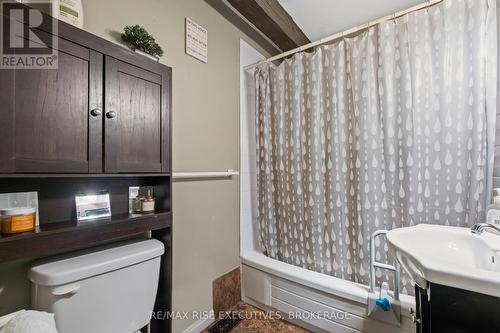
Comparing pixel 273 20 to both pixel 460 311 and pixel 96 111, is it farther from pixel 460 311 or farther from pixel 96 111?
pixel 460 311

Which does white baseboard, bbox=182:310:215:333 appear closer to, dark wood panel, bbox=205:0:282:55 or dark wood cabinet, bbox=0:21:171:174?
dark wood cabinet, bbox=0:21:171:174

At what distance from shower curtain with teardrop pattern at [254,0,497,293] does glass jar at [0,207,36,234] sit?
1.49 m

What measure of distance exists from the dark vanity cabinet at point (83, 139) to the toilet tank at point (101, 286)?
8 cm

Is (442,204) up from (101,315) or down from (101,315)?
up

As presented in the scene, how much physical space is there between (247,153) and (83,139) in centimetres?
135

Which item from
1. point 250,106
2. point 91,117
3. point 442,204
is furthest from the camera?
point 250,106

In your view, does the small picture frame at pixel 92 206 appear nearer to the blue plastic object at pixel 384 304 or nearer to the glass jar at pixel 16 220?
the glass jar at pixel 16 220

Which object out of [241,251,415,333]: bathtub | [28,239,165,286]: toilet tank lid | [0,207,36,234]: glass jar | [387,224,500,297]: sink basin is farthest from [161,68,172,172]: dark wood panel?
[241,251,415,333]: bathtub

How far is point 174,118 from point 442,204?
1.65 metres

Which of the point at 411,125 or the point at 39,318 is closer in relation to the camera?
the point at 39,318

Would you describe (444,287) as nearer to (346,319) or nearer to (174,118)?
(346,319)

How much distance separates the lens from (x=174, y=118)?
138cm

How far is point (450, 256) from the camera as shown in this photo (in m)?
0.99

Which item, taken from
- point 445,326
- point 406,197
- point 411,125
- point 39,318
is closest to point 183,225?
point 39,318
